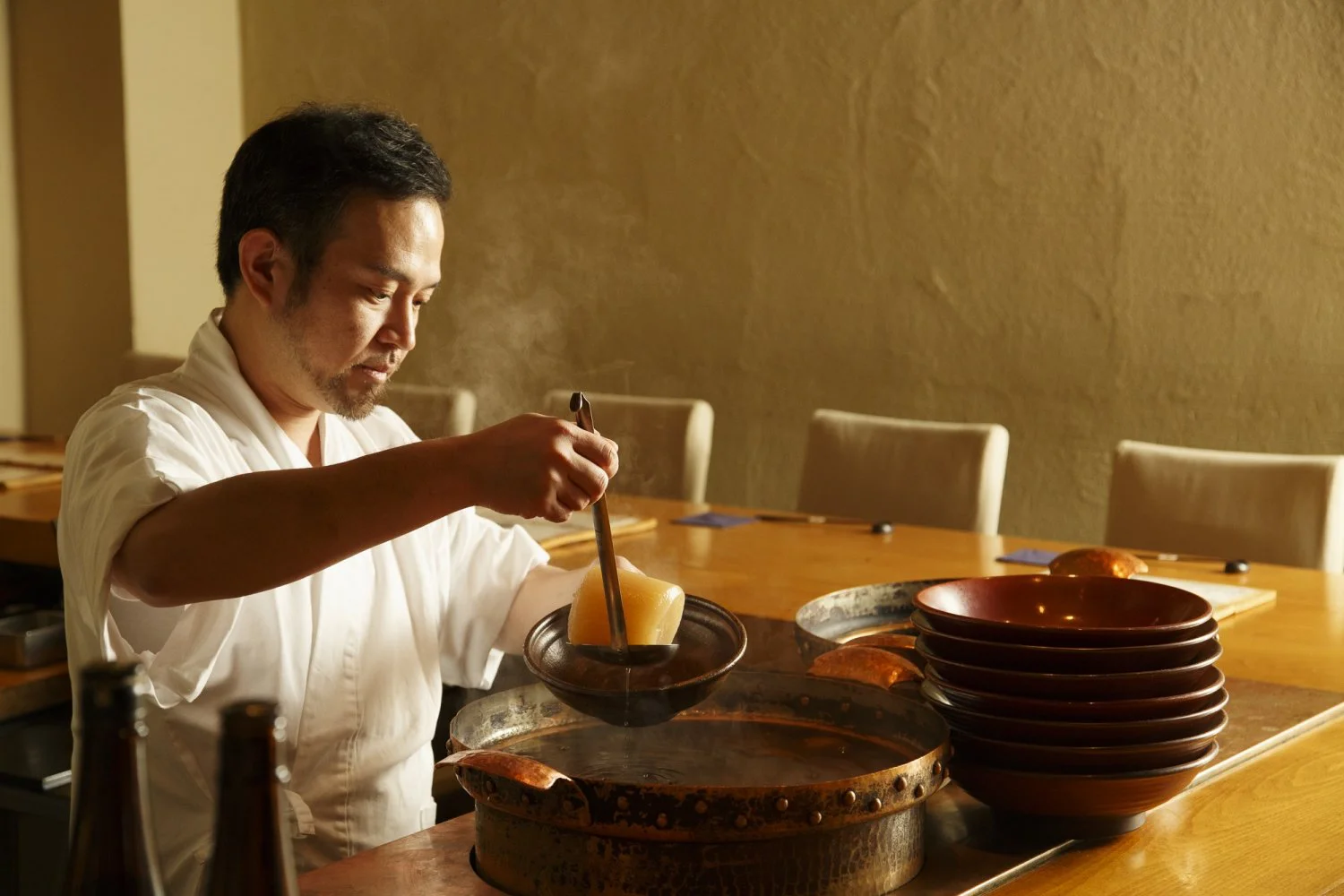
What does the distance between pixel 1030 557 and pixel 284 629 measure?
1453 mm

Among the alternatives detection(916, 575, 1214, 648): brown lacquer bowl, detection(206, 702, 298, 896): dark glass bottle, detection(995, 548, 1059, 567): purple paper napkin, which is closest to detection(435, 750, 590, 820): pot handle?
detection(206, 702, 298, 896): dark glass bottle

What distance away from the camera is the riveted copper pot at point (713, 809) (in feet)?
2.98

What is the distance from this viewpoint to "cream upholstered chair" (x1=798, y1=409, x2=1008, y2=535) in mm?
3158

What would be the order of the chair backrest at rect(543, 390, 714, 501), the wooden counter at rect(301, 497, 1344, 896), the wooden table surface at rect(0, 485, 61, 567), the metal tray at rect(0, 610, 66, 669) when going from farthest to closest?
the chair backrest at rect(543, 390, 714, 501) < the wooden table surface at rect(0, 485, 61, 567) < the metal tray at rect(0, 610, 66, 669) < the wooden counter at rect(301, 497, 1344, 896)

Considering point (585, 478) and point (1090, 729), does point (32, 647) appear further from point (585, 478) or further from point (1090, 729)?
point (1090, 729)

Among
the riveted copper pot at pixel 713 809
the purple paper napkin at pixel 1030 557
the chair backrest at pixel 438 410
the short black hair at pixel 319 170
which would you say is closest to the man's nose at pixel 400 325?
the short black hair at pixel 319 170

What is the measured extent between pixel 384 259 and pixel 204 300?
430cm

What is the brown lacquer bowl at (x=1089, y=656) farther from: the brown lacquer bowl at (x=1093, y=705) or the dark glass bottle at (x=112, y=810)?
the dark glass bottle at (x=112, y=810)

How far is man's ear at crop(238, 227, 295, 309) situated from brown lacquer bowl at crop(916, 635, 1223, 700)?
0.91m

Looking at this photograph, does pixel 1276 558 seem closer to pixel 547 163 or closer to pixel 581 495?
pixel 581 495

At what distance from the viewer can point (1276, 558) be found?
2801 mm

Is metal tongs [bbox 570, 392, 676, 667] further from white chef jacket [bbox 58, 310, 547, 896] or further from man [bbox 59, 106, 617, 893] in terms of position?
white chef jacket [bbox 58, 310, 547, 896]

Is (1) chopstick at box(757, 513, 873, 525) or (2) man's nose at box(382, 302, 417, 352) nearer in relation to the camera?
(2) man's nose at box(382, 302, 417, 352)

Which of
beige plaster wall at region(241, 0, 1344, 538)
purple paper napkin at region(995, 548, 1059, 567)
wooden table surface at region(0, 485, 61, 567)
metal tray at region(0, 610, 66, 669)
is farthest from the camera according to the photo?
beige plaster wall at region(241, 0, 1344, 538)
